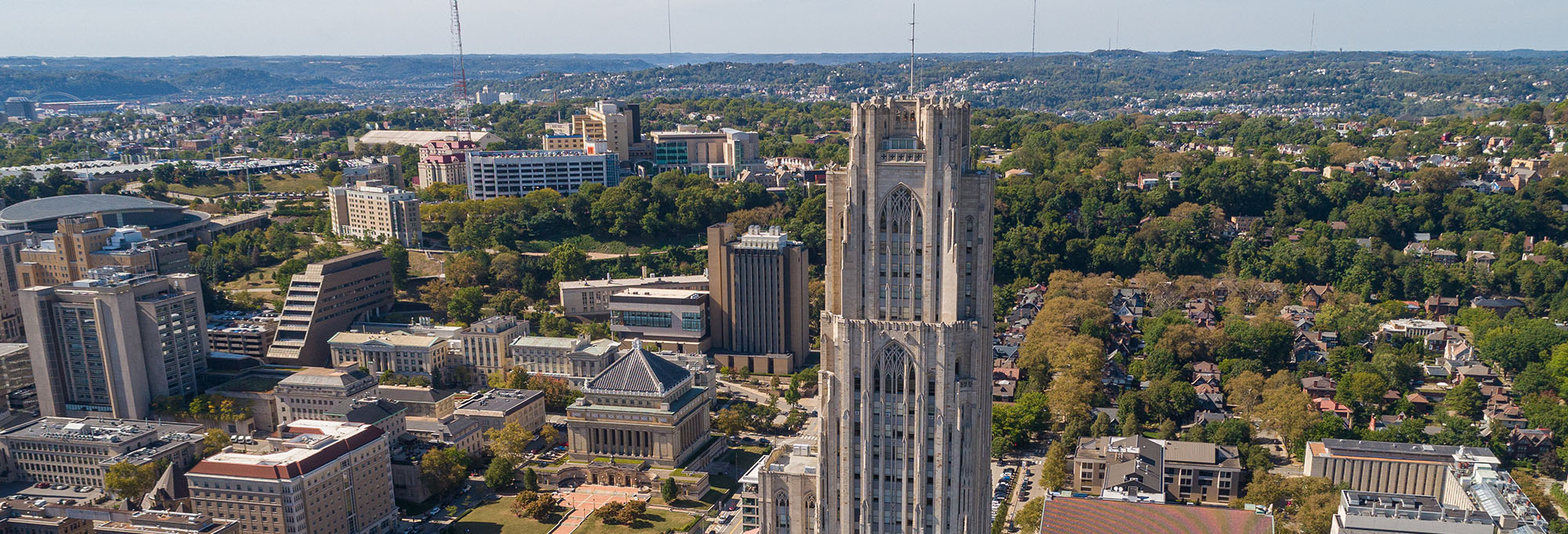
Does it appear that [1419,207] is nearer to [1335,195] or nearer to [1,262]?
[1335,195]

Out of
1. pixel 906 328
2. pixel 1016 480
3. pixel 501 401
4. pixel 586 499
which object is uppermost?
pixel 906 328

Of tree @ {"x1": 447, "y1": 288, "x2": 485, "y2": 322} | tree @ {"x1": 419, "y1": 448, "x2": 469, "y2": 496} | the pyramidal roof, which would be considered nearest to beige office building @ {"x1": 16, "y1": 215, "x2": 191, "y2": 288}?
tree @ {"x1": 447, "y1": 288, "x2": 485, "y2": 322}

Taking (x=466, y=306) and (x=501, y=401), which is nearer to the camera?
(x=501, y=401)

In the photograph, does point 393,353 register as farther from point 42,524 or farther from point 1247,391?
point 1247,391

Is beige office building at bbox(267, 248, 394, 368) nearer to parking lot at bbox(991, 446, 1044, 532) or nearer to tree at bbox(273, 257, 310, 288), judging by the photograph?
tree at bbox(273, 257, 310, 288)

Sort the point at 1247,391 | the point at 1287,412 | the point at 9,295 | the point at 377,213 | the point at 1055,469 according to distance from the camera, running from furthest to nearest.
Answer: the point at 377,213 → the point at 9,295 → the point at 1247,391 → the point at 1287,412 → the point at 1055,469

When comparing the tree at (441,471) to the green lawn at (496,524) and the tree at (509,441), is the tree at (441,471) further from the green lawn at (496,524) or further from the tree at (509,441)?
the tree at (509,441)

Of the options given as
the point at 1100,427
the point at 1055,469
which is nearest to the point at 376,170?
the point at 1100,427
